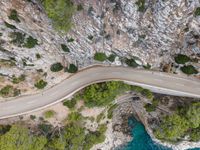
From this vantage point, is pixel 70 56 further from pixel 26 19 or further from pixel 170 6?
pixel 170 6

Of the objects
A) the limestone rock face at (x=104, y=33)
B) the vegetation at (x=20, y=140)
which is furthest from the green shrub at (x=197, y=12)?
the vegetation at (x=20, y=140)

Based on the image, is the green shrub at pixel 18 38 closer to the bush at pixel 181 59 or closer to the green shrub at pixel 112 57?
the green shrub at pixel 112 57

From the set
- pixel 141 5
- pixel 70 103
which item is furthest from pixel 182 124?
pixel 141 5

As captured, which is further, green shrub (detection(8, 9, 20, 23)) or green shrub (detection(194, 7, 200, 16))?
green shrub (detection(8, 9, 20, 23))

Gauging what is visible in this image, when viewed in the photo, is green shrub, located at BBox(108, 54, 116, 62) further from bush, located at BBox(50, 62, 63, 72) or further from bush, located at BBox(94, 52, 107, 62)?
bush, located at BBox(50, 62, 63, 72)

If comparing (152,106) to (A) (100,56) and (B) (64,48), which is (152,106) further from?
(B) (64,48)

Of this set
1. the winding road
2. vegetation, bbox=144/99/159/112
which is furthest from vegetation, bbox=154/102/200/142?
the winding road
